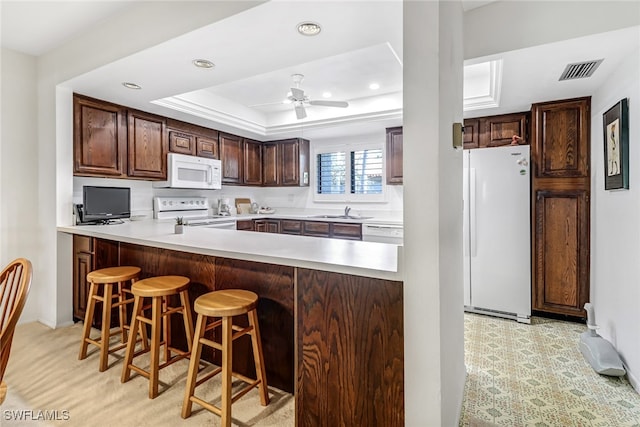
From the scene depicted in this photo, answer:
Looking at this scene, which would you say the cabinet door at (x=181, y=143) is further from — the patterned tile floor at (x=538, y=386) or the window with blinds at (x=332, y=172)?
the patterned tile floor at (x=538, y=386)

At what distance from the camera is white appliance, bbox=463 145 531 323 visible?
312 cm

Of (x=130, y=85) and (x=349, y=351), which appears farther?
(x=130, y=85)

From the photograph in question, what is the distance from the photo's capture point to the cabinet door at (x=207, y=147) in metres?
4.32

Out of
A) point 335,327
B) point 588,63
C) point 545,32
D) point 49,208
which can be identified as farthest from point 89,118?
point 588,63

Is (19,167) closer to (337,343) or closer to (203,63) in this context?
(203,63)

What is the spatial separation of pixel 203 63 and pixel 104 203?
1.86 meters

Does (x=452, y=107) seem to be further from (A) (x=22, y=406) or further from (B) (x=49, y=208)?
(B) (x=49, y=208)

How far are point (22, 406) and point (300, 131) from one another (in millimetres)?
3877

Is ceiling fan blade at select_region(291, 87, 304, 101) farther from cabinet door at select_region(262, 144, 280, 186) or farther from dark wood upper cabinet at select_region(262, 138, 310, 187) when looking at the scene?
cabinet door at select_region(262, 144, 280, 186)

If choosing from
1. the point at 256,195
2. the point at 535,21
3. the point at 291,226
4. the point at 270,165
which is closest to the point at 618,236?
the point at 535,21

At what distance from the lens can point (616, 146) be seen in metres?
2.26

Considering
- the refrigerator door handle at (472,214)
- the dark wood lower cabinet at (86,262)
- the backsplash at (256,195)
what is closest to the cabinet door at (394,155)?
the backsplash at (256,195)

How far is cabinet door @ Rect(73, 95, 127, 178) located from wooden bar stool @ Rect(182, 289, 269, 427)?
2.27 meters

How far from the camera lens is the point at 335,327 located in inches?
60.1
